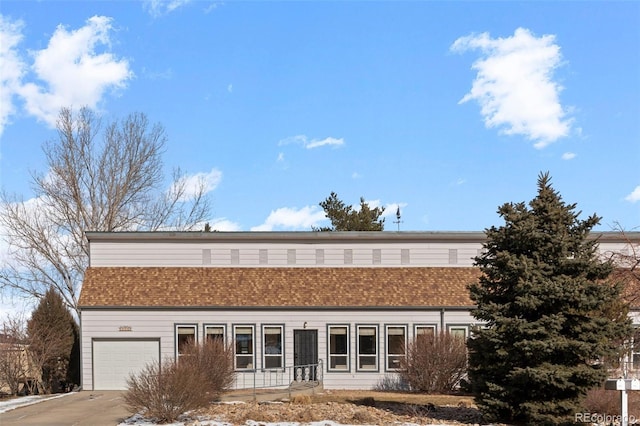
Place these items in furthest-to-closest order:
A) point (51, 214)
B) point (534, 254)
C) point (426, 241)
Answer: point (51, 214) < point (426, 241) < point (534, 254)

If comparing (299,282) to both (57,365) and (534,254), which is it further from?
(534,254)

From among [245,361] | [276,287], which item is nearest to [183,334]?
[245,361]

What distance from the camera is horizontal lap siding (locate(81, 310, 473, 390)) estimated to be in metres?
28.7

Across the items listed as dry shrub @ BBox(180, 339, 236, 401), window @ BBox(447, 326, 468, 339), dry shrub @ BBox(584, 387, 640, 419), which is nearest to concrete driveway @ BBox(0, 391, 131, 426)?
dry shrub @ BBox(180, 339, 236, 401)

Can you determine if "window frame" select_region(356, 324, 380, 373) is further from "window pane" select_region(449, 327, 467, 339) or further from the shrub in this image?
the shrub

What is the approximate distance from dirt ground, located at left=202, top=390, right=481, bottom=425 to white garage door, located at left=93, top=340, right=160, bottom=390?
9.05 meters

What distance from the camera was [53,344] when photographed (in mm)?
28594

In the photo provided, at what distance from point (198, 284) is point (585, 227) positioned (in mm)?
16840

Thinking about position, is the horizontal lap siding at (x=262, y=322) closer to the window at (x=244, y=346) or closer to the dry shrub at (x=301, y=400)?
the window at (x=244, y=346)

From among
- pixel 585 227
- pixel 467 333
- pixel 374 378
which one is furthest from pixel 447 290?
pixel 585 227

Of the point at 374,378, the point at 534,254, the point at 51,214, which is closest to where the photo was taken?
the point at 534,254

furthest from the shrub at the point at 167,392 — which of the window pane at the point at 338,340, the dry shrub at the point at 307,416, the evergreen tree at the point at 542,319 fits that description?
the window pane at the point at 338,340

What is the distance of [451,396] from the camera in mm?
24062

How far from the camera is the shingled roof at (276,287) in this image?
28.8m
